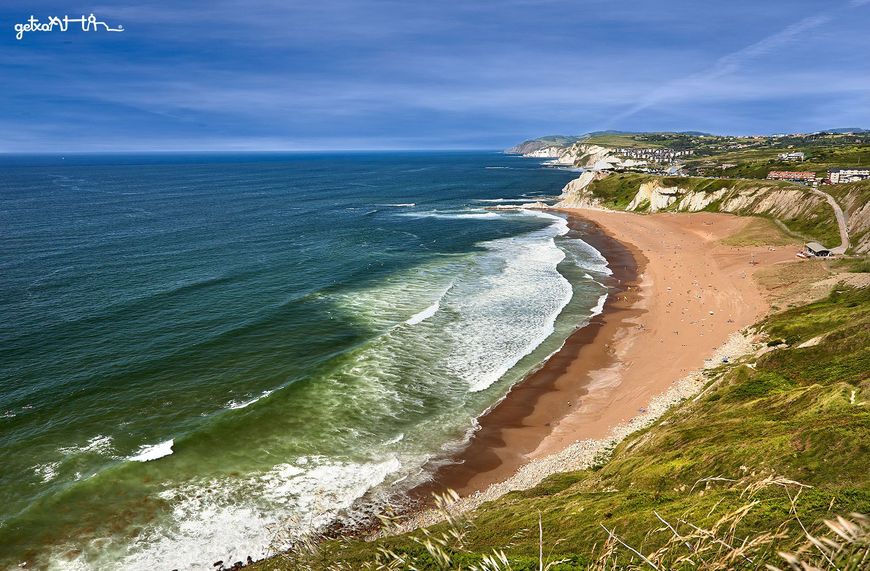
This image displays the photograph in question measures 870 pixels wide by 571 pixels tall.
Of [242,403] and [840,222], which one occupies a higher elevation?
[840,222]

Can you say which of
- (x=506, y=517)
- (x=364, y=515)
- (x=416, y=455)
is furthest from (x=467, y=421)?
(x=506, y=517)

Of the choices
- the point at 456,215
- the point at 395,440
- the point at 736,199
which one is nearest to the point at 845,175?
the point at 736,199

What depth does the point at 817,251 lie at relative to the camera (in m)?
59.8

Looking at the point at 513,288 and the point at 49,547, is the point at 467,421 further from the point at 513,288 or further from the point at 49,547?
A: the point at 513,288

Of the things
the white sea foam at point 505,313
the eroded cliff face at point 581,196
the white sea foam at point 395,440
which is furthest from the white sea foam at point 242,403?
the eroded cliff face at point 581,196

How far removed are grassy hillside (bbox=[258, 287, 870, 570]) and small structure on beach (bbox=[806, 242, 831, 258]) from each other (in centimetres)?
4263

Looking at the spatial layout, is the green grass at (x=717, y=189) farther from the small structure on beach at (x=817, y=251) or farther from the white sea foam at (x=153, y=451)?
the white sea foam at (x=153, y=451)

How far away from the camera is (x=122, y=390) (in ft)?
109

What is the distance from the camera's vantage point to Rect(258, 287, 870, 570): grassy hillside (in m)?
7.50

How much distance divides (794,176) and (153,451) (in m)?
126

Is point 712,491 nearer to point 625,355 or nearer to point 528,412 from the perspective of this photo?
point 528,412

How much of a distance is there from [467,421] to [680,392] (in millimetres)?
14292

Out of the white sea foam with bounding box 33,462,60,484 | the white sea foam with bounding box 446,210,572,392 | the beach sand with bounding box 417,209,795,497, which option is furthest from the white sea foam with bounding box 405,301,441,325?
the white sea foam with bounding box 33,462,60,484

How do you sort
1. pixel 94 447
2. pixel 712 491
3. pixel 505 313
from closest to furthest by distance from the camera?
pixel 712 491 < pixel 94 447 < pixel 505 313
